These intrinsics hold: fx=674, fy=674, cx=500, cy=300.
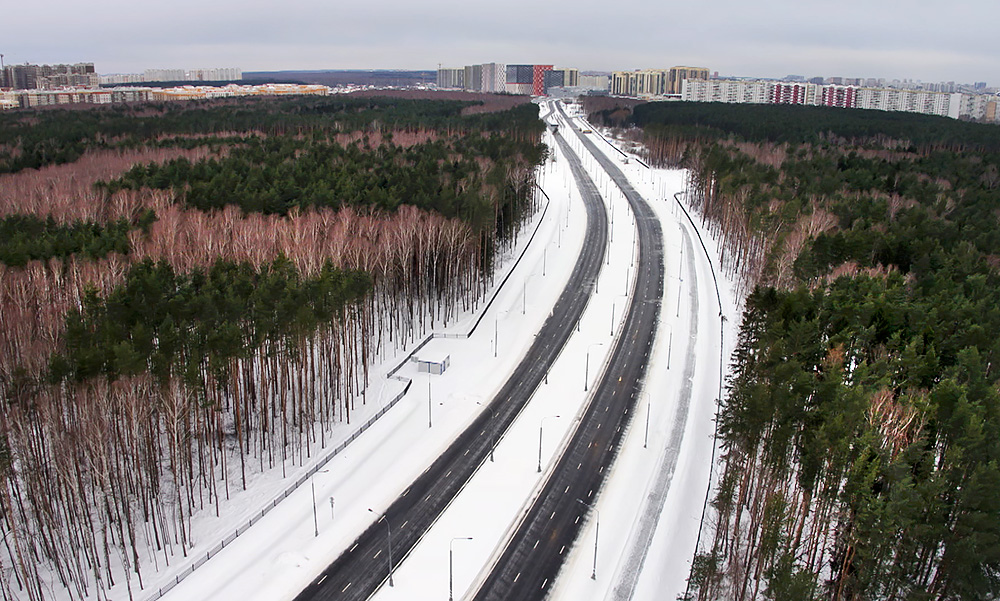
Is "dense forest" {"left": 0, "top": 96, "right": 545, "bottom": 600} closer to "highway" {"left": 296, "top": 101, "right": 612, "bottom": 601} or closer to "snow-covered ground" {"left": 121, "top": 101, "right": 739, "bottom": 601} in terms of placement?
"snow-covered ground" {"left": 121, "top": 101, "right": 739, "bottom": 601}

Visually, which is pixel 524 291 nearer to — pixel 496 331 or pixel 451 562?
pixel 496 331

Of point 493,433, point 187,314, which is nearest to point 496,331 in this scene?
point 493,433

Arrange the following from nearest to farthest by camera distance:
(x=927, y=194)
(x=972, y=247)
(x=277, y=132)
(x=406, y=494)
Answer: (x=406, y=494)
(x=972, y=247)
(x=927, y=194)
(x=277, y=132)

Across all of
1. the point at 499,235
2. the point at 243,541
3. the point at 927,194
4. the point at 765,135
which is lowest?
the point at 243,541

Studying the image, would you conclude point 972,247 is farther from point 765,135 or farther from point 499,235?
point 765,135

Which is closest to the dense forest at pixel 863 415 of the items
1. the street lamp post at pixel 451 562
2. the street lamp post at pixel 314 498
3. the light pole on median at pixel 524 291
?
the street lamp post at pixel 451 562

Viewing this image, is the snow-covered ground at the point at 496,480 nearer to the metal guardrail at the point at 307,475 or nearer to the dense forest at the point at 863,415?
the metal guardrail at the point at 307,475

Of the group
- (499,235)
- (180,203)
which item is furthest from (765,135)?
(180,203)
